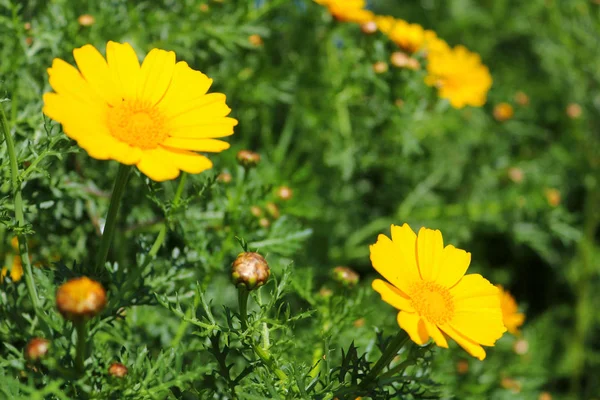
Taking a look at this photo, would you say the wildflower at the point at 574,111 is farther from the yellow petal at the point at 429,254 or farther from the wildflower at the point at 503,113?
the yellow petal at the point at 429,254

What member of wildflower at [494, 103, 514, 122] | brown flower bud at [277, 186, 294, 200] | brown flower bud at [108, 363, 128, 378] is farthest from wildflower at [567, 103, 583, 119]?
brown flower bud at [108, 363, 128, 378]

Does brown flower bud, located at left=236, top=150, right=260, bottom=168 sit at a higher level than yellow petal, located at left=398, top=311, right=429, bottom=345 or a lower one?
lower

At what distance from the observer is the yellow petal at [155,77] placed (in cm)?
138

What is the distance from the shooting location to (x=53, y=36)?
2.00m

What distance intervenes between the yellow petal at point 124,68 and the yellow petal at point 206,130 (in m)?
0.17

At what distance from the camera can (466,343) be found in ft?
3.96

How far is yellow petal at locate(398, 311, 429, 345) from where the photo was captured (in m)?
1.13

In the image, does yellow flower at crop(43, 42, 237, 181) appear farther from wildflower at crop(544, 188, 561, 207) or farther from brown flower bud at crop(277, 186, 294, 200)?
wildflower at crop(544, 188, 561, 207)

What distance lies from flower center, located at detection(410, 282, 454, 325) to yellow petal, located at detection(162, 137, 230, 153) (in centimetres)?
50

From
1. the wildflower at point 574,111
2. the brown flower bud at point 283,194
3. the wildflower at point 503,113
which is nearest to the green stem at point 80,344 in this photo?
the brown flower bud at point 283,194

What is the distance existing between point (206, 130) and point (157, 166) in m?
0.16

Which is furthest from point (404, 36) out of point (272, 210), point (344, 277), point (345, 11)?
point (344, 277)

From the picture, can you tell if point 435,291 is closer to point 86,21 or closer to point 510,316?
point 86,21

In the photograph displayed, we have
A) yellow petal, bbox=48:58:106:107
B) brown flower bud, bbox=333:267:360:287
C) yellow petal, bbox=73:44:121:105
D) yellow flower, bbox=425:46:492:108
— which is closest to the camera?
yellow petal, bbox=48:58:106:107
